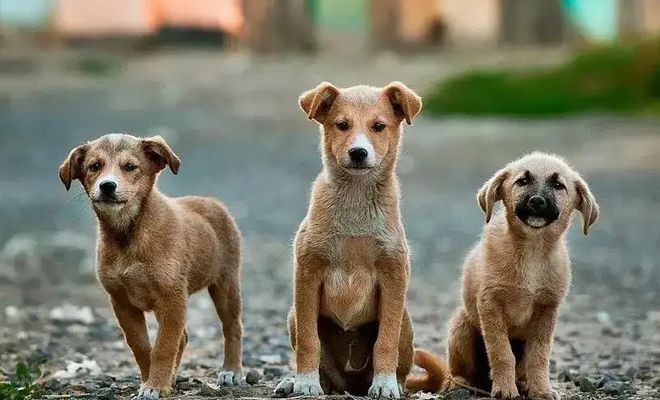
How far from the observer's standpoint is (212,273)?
24.2ft

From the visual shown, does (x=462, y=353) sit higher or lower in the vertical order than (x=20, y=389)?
higher

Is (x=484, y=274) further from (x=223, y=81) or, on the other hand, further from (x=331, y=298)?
(x=223, y=81)

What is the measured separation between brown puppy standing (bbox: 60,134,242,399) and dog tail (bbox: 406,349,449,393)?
1331 mm

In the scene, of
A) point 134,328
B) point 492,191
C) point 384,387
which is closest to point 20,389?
point 134,328

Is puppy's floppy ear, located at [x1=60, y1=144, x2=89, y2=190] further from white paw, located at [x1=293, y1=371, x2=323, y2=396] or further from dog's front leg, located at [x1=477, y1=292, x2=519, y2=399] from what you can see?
dog's front leg, located at [x1=477, y1=292, x2=519, y2=399]

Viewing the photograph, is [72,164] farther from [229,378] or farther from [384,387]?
[384,387]

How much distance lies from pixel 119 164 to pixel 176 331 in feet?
2.84

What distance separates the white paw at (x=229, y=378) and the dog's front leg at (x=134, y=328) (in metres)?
0.54

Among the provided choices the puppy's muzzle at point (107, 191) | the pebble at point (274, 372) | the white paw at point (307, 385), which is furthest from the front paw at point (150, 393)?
the pebble at point (274, 372)

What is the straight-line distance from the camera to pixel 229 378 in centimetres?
747

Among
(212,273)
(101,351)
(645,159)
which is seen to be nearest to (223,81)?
(645,159)

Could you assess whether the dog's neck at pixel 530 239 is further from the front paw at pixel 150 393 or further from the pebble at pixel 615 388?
the front paw at pixel 150 393

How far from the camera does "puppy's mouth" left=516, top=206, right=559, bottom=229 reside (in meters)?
6.66

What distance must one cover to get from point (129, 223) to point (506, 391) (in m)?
2.02
